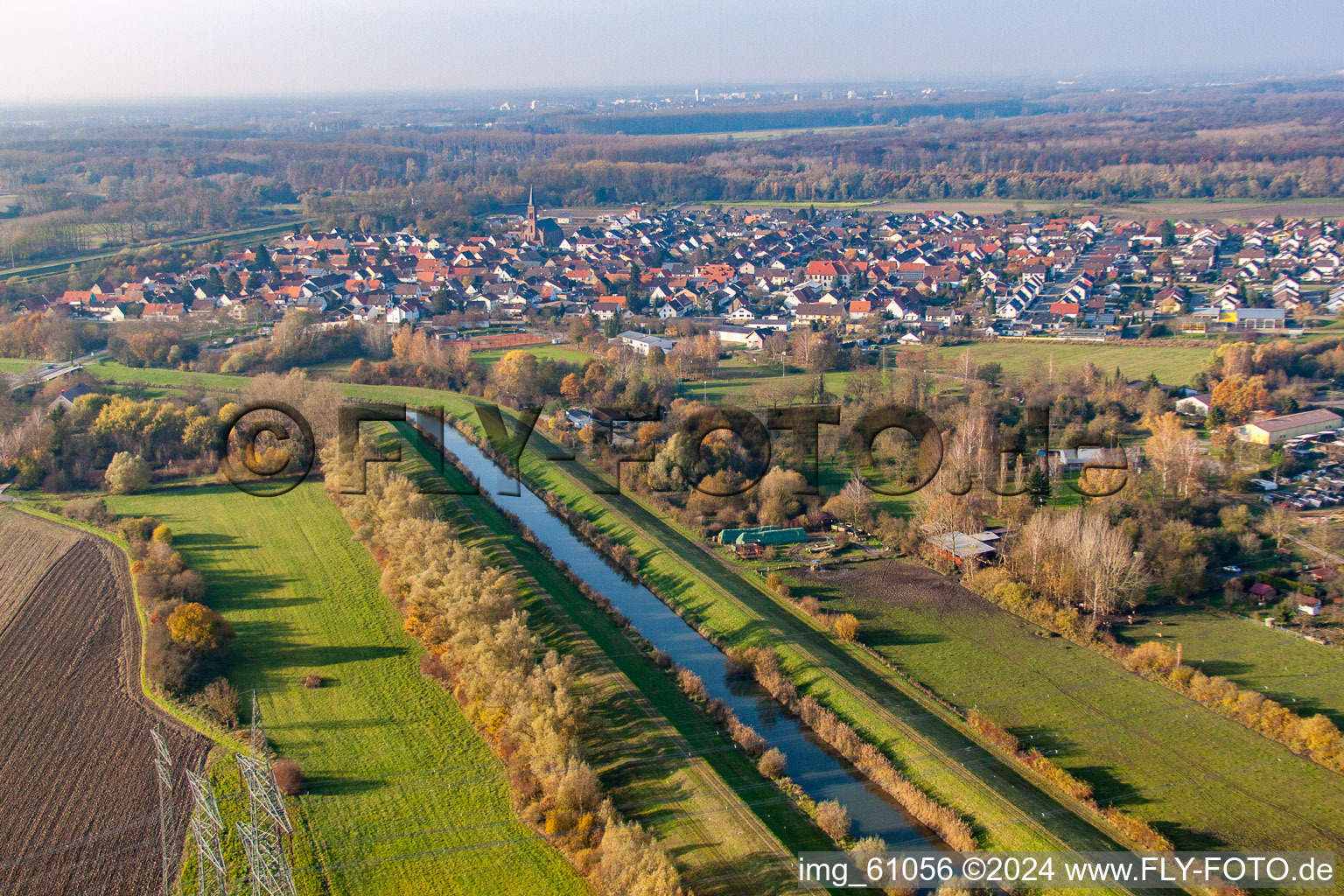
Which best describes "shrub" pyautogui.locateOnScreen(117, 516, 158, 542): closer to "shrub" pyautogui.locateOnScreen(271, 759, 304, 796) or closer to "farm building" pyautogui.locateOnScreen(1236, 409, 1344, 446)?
"shrub" pyautogui.locateOnScreen(271, 759, 304, 796)

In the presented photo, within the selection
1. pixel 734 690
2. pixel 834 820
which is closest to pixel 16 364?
pixel 734 690

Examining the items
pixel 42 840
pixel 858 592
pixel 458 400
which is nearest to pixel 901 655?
pixel 858 592

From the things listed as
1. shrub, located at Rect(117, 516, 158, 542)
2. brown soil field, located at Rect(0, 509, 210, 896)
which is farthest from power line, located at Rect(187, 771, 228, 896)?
shrub, located at Rect(117, 516, 158, 542)

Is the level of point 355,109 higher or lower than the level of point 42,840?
higher

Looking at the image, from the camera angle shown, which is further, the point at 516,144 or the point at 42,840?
the point at 516,144

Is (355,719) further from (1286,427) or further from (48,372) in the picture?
(48,372)

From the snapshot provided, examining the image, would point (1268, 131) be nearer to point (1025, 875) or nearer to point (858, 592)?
point (858, 592)
